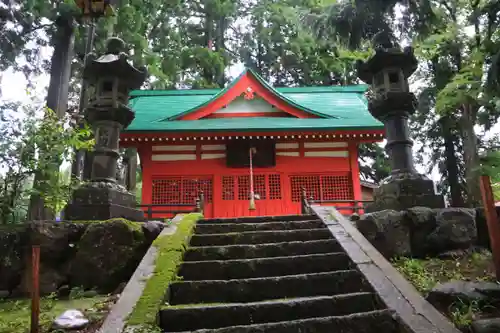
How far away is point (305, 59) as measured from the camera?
73.9ft

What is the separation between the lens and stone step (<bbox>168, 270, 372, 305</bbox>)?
3.91 meters

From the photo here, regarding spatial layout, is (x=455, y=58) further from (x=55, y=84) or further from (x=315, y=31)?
(x=55, y=84)

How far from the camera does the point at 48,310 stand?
4.25 meters

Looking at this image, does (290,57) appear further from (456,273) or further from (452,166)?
(456,273)

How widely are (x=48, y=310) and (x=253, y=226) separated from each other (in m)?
2.95

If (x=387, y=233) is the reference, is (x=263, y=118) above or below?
above

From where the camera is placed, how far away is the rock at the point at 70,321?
3.52 metres

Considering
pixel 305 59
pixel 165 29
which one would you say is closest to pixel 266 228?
pixel 165 29

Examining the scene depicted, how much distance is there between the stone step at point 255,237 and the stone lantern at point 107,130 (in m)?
2.12

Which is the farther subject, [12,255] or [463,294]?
[12,255]

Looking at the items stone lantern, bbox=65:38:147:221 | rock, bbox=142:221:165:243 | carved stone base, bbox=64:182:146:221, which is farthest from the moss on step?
stone lantern, bbox=65:38:147:221

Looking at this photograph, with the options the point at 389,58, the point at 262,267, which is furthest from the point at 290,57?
the point at 262,267

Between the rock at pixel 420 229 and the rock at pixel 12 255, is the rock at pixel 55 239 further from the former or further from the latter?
the rock at pixel 420 229

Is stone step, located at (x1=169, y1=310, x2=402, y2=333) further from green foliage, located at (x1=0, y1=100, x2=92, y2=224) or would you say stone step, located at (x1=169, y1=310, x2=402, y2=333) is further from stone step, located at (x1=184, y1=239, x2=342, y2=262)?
green foliage, located at (x1=0, y1=100, x2=92, y2=224)
